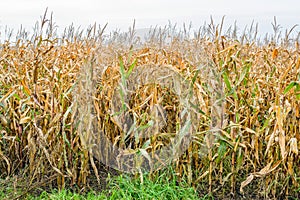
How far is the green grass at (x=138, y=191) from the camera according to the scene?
2256 mm

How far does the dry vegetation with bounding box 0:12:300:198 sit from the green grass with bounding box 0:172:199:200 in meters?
0.08

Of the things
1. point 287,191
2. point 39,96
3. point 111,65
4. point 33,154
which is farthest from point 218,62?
point 33,154

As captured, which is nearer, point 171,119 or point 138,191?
point 138,191

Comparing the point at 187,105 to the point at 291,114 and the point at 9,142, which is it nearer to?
the point at 291,114

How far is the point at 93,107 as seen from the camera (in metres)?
2.32

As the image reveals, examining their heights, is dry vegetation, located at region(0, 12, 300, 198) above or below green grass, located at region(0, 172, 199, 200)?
above

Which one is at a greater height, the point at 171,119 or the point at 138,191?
the point at 171,119

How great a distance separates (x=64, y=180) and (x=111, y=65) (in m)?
0.85

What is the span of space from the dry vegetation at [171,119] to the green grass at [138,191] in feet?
0.26

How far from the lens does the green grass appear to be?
2.26 metres

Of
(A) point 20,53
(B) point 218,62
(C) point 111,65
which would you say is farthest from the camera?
(A) point 20,53

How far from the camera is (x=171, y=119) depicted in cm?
248

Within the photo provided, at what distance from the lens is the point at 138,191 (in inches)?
89.6

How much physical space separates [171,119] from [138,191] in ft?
1.73
